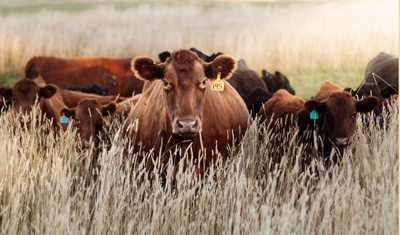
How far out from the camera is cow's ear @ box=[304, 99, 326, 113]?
25.4 feet

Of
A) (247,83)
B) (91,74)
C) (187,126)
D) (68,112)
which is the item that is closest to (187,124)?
(187,126)

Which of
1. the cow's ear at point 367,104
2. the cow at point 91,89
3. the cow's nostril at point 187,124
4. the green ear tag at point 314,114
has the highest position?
the cow's nostril at point 187,124

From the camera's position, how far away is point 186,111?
6523 millimetres

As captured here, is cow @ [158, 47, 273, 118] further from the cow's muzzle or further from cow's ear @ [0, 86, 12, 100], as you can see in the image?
the cow's muzzle

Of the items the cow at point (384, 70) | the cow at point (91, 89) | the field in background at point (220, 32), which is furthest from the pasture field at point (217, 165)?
the cow at point (91, 89)

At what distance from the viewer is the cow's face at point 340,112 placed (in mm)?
7547

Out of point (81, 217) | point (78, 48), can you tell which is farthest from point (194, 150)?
point (78, 48)

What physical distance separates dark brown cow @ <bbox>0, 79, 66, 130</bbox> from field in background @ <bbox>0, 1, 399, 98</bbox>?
0.41 meters

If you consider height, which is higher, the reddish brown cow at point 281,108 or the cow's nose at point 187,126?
the cow's nose at point 187,126

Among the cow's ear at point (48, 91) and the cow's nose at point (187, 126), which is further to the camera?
the cow's ear at point (48, 91)

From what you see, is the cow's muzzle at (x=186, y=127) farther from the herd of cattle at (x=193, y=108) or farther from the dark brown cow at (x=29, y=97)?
the dark brown cow at (x=29, y=97)

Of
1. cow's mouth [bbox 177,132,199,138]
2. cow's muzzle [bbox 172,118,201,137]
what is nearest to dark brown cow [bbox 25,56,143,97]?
cow's mouth [bbox 177,132,199,138]

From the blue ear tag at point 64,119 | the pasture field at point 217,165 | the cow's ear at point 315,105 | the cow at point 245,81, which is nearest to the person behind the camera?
the pasture field at point 217,165

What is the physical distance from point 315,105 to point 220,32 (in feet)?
Answer: 6.04
